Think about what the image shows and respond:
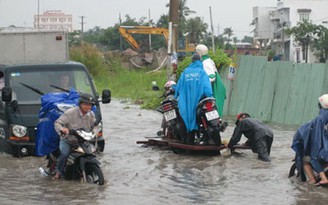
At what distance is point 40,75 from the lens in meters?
14.3

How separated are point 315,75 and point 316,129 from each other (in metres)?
8.00

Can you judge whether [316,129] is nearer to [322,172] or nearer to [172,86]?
[322,172]

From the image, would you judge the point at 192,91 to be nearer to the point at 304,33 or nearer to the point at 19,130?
the point at 19,130

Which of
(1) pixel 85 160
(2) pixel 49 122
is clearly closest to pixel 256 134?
(1) pixel 85 160

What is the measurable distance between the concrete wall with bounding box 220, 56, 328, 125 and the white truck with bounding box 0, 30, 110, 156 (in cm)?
595

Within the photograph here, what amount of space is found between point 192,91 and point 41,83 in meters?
2.95

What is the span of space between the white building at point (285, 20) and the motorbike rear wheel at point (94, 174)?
68.0m

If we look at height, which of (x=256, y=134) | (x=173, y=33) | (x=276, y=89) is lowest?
(x=256, y=134)

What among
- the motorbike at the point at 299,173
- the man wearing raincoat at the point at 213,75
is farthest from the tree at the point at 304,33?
the motorbike at the point at 299,173

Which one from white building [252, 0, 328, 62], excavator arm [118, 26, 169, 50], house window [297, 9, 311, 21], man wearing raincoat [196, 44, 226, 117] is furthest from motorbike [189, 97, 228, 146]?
house window [297, 9, 311, 21]

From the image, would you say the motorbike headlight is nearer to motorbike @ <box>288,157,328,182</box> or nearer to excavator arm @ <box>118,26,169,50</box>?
motorbike @ <box>288,157,328,182</box>

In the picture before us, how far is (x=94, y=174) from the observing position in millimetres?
10758

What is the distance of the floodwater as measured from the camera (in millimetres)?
9727

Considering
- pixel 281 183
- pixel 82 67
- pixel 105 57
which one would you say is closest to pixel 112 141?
pixel 82 67
